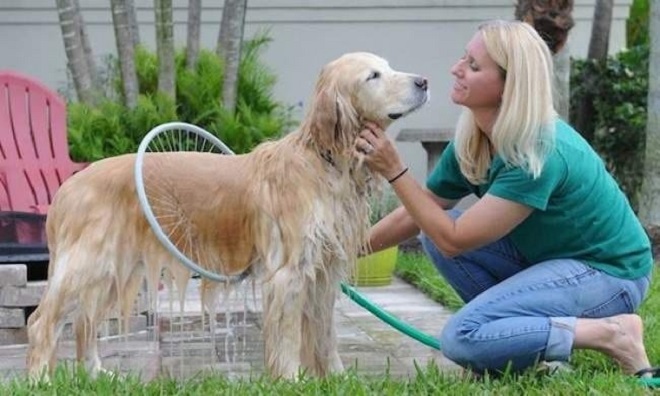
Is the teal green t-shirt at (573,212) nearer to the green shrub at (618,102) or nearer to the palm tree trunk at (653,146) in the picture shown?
the palm tree trunk at (653,146)

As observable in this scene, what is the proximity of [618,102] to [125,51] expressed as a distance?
4366 mm

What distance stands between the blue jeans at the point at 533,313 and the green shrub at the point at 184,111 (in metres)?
4.55

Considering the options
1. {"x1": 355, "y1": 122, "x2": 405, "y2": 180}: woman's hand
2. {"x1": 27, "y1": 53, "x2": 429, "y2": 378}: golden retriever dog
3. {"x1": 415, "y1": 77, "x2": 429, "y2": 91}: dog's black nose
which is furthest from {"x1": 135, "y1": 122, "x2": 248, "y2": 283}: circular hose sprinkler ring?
{"x1": 415, "y1": 77, "x2": 429, "y2": 91}: dog's black nose

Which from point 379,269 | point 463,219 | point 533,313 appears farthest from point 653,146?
point 463,219

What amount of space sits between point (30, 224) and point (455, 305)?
2361 mm

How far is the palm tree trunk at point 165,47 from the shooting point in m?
8.99

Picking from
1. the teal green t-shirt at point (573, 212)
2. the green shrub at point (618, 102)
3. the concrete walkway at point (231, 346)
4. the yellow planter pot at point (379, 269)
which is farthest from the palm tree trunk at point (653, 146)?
the teal green t-shirt at point (573, 212)

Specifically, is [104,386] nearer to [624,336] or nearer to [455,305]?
[624,336]

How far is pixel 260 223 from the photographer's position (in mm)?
4543

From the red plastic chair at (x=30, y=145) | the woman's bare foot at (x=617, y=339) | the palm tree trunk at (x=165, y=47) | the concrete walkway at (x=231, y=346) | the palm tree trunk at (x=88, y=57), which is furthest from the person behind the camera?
the palm tree trunk at (x=88, y=57)

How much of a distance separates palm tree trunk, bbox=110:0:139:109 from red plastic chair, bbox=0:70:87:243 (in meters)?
1.63

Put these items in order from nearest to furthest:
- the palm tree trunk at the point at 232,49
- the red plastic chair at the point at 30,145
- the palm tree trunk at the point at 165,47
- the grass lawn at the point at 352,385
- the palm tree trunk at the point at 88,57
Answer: the grass lawn at the point at 352,385, the red plastic chair at the point at 30,145, the palm tree trunk at the point at 165,47, the palm tree trunk at the point at 232,49, the palm tree trunk at the point at 88,57

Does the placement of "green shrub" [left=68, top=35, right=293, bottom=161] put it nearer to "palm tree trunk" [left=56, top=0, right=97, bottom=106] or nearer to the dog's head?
"palm tree trunk" [left=56, top=0, right=97, bottom=106]

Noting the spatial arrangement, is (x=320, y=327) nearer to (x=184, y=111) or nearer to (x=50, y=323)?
(x=50, y=323)
